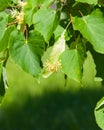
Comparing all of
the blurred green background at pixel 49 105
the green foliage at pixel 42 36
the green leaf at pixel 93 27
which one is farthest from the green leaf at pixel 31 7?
the blurred green background at pixel 49 105

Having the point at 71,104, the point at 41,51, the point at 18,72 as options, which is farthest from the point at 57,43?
the point at 18,72

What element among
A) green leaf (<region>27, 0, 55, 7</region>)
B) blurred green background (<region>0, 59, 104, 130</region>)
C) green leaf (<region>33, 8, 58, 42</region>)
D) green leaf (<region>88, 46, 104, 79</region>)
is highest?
green leaf (<region>27, 0, 55, 7</region>)

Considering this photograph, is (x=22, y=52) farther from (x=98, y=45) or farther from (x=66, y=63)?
(x=98, y=45)

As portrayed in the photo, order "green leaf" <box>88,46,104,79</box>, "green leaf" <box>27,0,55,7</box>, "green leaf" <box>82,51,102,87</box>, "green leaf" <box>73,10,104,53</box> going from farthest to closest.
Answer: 1. "green leaf" <box>82,51,102,87</box>
2. "green leaf" <box>88,46,104,79</box>
3. "green leaf" <box>27,0,55,7</box>
4. "green leaf" <box>73,10,104,53</box>

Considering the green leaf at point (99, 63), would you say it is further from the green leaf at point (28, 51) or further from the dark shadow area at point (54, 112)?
the dark shadow area at point (54, 112)

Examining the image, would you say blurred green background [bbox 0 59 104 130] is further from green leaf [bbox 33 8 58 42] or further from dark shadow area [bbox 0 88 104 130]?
green leaf [bbox 33 8 58 42]

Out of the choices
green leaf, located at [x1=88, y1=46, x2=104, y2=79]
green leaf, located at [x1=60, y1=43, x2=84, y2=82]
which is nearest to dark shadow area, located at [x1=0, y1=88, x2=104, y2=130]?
green leaf, located at [x1=88, y1=46, x2=104, y2=79]
